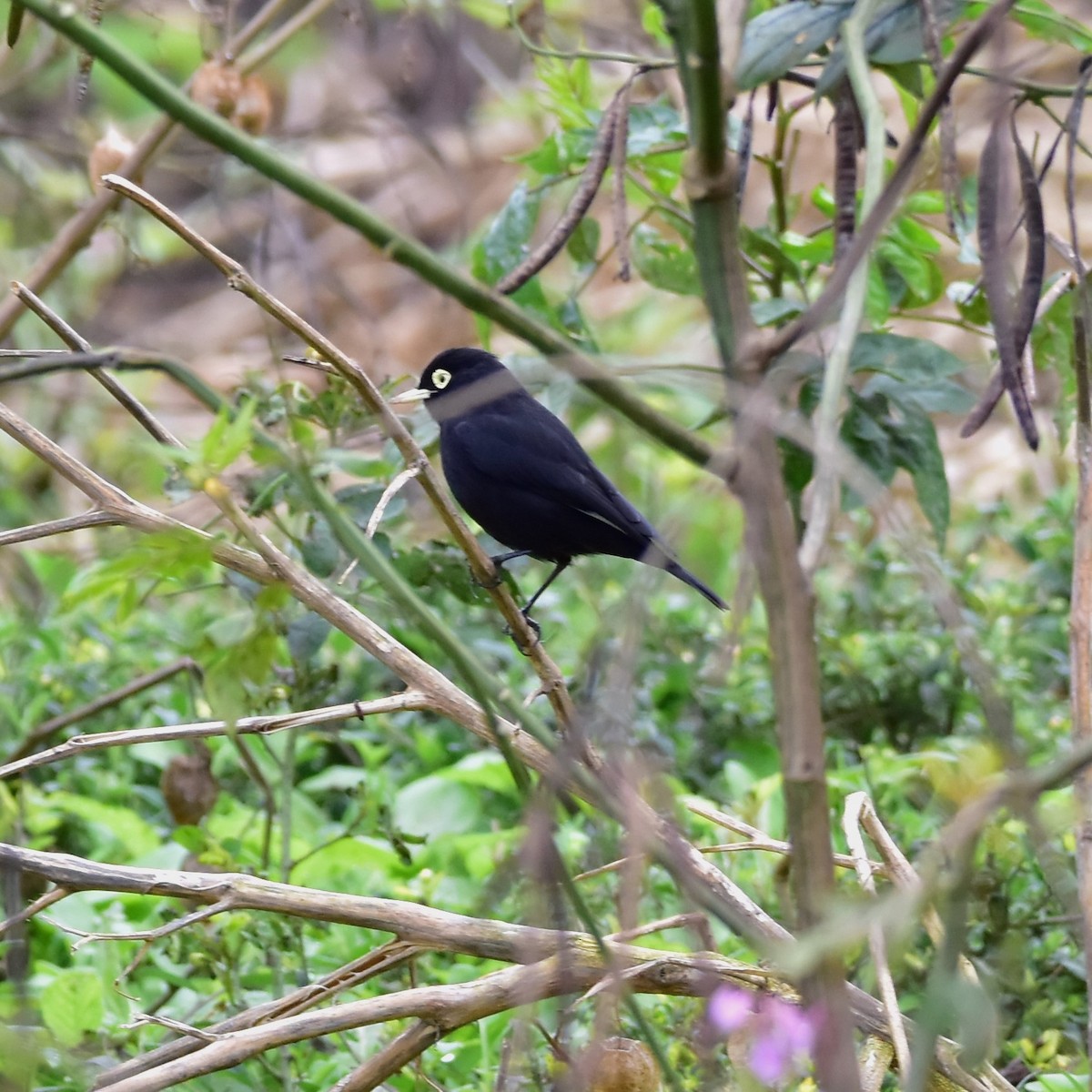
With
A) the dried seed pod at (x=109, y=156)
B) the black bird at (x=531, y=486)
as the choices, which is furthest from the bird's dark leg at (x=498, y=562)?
the dried seed pod at (x=109, y=156)

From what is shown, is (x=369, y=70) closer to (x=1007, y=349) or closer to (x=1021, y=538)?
(x=1021, y=538)

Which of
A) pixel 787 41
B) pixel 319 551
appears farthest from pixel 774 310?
pixel 319 551

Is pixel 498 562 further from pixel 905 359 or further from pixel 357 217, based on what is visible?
pixel 357 217

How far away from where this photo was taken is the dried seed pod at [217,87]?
2.90 meters

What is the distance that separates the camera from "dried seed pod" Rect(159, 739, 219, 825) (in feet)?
8.22

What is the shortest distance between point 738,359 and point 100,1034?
162 centimetres

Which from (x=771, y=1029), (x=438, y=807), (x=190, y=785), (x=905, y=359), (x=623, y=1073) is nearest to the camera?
(x=771, y=1029)

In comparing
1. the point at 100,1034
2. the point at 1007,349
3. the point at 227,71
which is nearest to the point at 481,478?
the point at 227,71

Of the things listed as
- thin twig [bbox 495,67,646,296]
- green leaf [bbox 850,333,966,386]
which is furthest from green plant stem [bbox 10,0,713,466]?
green leaf [bbox 850,333,966,386]

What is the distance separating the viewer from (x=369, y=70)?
9008mm

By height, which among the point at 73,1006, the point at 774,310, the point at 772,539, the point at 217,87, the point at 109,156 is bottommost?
the point at 73,1006

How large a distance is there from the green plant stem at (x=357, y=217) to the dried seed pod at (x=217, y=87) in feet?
6.82

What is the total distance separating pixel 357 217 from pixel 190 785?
1.79 m

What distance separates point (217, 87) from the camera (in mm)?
2902
